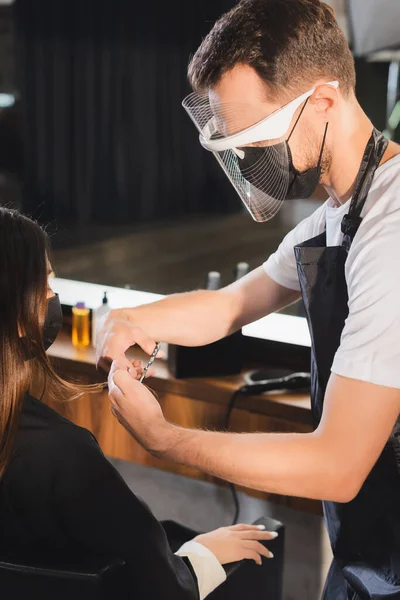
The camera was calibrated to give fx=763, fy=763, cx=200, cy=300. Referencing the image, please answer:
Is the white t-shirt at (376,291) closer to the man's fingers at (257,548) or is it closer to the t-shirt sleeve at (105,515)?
the t-shirt sleeve at (105,515)

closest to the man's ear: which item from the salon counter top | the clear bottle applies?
the salon counter top

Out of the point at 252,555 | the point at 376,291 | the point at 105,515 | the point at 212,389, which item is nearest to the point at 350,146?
the point at 376,291

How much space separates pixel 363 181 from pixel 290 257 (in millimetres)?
309

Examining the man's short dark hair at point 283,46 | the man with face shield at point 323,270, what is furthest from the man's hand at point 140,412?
the man's short dark hair at point 283,46

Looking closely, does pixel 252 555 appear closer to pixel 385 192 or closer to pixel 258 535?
pixel 258 535

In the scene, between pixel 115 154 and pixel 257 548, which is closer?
pixel 257 548

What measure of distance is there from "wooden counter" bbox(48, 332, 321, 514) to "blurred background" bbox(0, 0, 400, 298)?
0.55m

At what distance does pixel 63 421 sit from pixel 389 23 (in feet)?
4.58

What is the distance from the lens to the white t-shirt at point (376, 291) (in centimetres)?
105

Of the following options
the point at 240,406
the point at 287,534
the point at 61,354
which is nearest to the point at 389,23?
the point at 240,406

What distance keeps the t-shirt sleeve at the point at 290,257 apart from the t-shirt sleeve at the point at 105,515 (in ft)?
1.74

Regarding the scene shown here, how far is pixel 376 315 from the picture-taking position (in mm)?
1060

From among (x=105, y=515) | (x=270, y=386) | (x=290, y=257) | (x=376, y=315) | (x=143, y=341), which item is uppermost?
(x=376, y=315)

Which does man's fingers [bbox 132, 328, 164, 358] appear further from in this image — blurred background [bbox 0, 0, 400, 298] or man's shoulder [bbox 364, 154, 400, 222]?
blurred background [bbox 0, 0, 400, 298]
